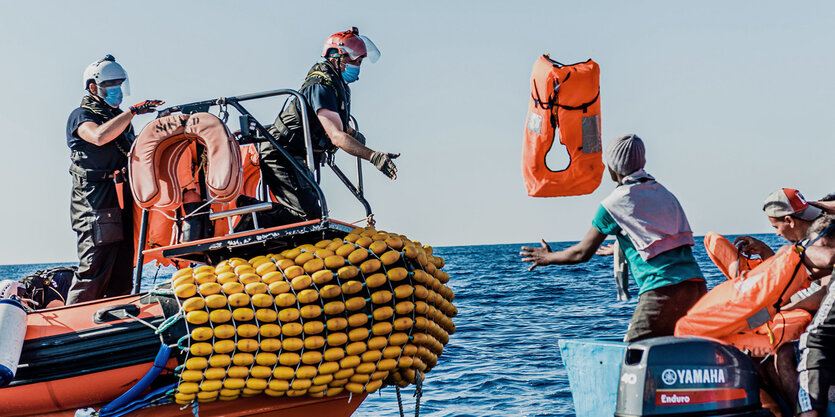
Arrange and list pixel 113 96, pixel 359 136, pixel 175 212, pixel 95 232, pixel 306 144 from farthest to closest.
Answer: pixel 359 136 < pixel 113 96 < pixel 95 232 < pixel 175 212 < pixel 306 144

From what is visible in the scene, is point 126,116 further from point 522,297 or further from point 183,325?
point 522,297

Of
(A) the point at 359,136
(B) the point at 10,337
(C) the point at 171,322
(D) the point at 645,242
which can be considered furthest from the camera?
(A) the point at 359,136

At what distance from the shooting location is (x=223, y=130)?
5.37m

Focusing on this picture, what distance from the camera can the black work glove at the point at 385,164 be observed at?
5254 millimetres

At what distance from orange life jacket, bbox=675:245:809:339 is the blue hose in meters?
2.71

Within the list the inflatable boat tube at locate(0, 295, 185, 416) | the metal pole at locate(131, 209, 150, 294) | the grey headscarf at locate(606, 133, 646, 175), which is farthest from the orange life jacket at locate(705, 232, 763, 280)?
the metal pole at locate(131, 209, 150, 294)

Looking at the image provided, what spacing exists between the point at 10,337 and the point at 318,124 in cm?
221

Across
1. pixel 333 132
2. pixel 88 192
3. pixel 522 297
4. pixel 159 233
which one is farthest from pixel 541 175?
pixel 522 297

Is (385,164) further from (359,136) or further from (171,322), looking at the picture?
(171,322)

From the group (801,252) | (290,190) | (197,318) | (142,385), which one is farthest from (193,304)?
(801,252)

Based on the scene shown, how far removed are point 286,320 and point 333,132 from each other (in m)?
1.29

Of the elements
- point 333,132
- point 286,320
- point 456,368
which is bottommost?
point 456,368

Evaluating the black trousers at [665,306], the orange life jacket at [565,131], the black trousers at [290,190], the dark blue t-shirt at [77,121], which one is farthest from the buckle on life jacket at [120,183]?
the black trousers at [665,306]

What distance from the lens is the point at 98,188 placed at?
600 cm
